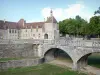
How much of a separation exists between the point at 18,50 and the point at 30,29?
25.0 m

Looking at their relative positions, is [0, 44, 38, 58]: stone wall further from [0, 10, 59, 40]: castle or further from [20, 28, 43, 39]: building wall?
[20, 28, 43, 39]: building wall

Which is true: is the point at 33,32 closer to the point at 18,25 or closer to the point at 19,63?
the point at 18,25

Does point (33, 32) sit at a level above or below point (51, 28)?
below

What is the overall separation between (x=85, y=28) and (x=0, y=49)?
1328 inches

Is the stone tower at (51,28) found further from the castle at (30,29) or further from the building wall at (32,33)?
the building wall at (32,33)

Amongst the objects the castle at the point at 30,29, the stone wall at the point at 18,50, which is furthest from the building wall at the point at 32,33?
the stone wall at the point at 18,50

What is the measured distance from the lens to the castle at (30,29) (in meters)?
62.9

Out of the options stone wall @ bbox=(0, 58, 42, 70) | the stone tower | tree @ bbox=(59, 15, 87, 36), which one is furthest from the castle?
stone wall @ bbox=(0, 58, 42, 70)

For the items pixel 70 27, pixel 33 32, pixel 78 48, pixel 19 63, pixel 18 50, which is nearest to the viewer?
pixel 78 48

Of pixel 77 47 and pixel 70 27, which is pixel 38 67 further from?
pixel 70 27

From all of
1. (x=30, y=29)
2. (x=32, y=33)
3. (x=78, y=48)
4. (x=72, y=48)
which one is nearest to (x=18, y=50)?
(x=72, y=48)

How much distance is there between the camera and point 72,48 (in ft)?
120

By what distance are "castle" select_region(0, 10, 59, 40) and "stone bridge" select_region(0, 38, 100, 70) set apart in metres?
17.2

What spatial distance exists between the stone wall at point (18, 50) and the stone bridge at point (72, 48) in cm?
114
